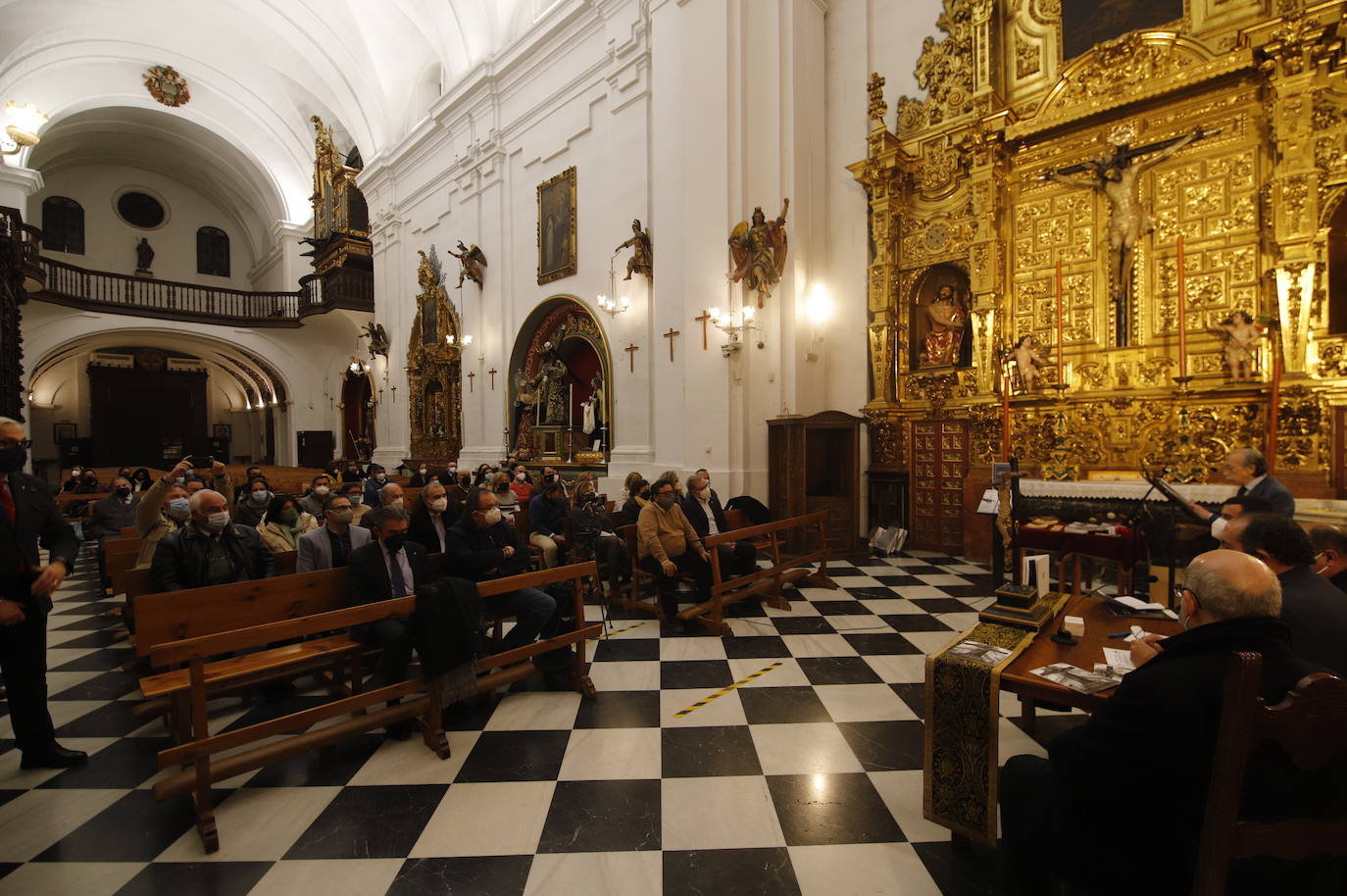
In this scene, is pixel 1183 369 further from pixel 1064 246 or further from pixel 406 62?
pixel 406 62

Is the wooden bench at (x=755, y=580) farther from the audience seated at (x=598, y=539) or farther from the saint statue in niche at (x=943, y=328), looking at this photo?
the saint statue in niche at (x=943, y=328)

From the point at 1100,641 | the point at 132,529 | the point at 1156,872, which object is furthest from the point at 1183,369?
the point at 132,529

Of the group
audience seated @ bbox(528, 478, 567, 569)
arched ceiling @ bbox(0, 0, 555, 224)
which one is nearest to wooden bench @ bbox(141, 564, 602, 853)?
audience seated @ bbox(528, 478, 567, 569)

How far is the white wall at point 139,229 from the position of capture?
1969 centimetres

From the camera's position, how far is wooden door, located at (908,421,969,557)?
7.51 meters

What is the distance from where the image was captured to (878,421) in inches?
323

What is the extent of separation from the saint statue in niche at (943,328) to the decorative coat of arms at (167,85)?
21558mm

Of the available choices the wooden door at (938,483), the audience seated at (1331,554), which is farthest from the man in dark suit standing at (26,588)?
the wooden door at (938,483)

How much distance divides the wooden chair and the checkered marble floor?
1.01 metres

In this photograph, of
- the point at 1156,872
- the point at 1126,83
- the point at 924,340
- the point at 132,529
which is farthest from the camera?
the point at 924,340

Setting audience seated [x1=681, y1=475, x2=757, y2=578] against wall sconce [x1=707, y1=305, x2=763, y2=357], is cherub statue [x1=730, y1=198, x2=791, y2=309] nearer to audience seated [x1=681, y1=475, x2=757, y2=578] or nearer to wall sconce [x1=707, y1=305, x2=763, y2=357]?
wall sconce [x1=707, y1=305, x2=763, y2=357]

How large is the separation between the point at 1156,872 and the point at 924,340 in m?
7.47

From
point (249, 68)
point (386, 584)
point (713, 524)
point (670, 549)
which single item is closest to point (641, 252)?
point (713, 524)

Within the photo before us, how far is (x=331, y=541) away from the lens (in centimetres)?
396
